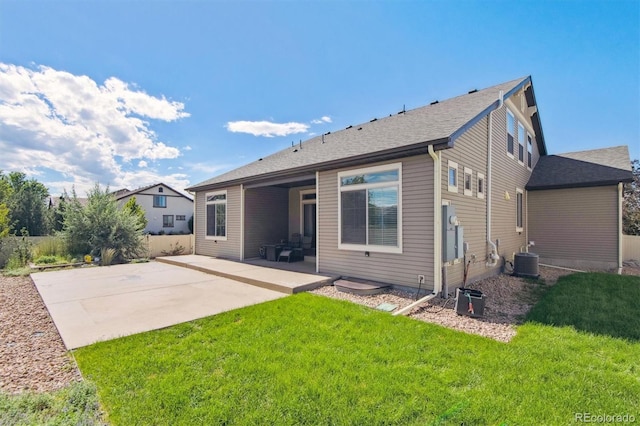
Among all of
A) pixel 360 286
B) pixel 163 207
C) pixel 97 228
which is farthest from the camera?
pixel 163 207

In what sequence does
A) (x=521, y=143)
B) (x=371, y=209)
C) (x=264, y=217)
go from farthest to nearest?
(x=264, y=217), (x=521, y=143), (x=371, y=209)

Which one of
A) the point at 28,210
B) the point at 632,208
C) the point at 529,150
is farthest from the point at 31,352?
the point at 632,208

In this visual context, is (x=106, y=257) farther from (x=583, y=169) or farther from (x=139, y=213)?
(x=583, y=169)

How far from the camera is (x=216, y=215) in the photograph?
11602 millimetres

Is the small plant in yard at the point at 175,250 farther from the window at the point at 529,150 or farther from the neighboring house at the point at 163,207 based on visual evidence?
the neighboring house at the point at 163,207

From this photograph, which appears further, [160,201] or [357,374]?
[160,201]

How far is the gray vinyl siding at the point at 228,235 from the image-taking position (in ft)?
34.5

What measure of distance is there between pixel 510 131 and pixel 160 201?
103ft

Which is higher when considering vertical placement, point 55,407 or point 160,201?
point 160,201

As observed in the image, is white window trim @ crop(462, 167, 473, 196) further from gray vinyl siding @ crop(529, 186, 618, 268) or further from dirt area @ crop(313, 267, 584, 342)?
gray vinyl siding @ crop(529, 186, 618, 268)

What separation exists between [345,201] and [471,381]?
4.67 meters

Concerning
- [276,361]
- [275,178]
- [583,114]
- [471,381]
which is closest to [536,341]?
[471,381]

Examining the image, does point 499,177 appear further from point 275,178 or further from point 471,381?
point 471,381

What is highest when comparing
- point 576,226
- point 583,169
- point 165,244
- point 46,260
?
point 583,169
